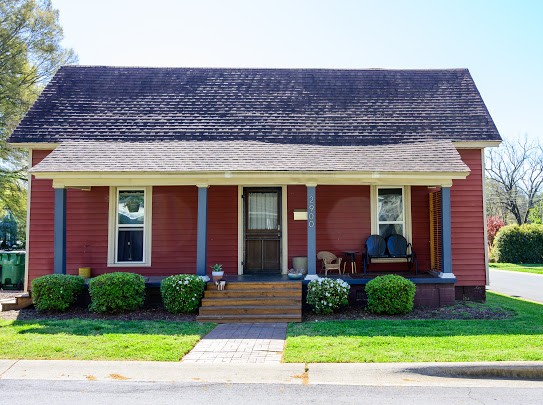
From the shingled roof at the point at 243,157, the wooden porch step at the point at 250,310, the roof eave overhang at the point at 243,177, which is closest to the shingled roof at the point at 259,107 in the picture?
the shingled roof at the point at 243,157

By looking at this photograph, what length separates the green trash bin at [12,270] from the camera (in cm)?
1346

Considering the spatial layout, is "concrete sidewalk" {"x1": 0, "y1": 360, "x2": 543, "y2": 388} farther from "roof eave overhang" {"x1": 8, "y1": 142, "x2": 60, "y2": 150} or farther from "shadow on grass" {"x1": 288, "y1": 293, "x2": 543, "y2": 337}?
"roof eave overhang" {"x1": 8, "y1": 142, "x2": 60, "y2": 150}

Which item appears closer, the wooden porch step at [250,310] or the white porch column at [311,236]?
the wooden porch step at [250,310]

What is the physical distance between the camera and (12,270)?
13.5 m

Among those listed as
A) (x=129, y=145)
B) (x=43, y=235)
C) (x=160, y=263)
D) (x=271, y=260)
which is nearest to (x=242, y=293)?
(x=271, y=260)

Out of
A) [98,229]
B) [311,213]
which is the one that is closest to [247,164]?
[311,213]

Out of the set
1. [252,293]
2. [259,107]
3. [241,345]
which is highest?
[259,107]

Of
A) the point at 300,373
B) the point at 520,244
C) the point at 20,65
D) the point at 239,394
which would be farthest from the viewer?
the point at 520,244

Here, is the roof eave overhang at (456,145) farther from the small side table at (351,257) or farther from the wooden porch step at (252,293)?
the wooden porch step at (252,293)

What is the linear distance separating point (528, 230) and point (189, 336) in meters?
26.5

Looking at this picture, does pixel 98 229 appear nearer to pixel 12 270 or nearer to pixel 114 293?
pixel 114 293

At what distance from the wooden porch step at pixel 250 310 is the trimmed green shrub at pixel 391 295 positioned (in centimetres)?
154

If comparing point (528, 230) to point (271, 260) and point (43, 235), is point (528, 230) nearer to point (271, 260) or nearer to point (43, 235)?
point (271, 260)

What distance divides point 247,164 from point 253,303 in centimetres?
293
